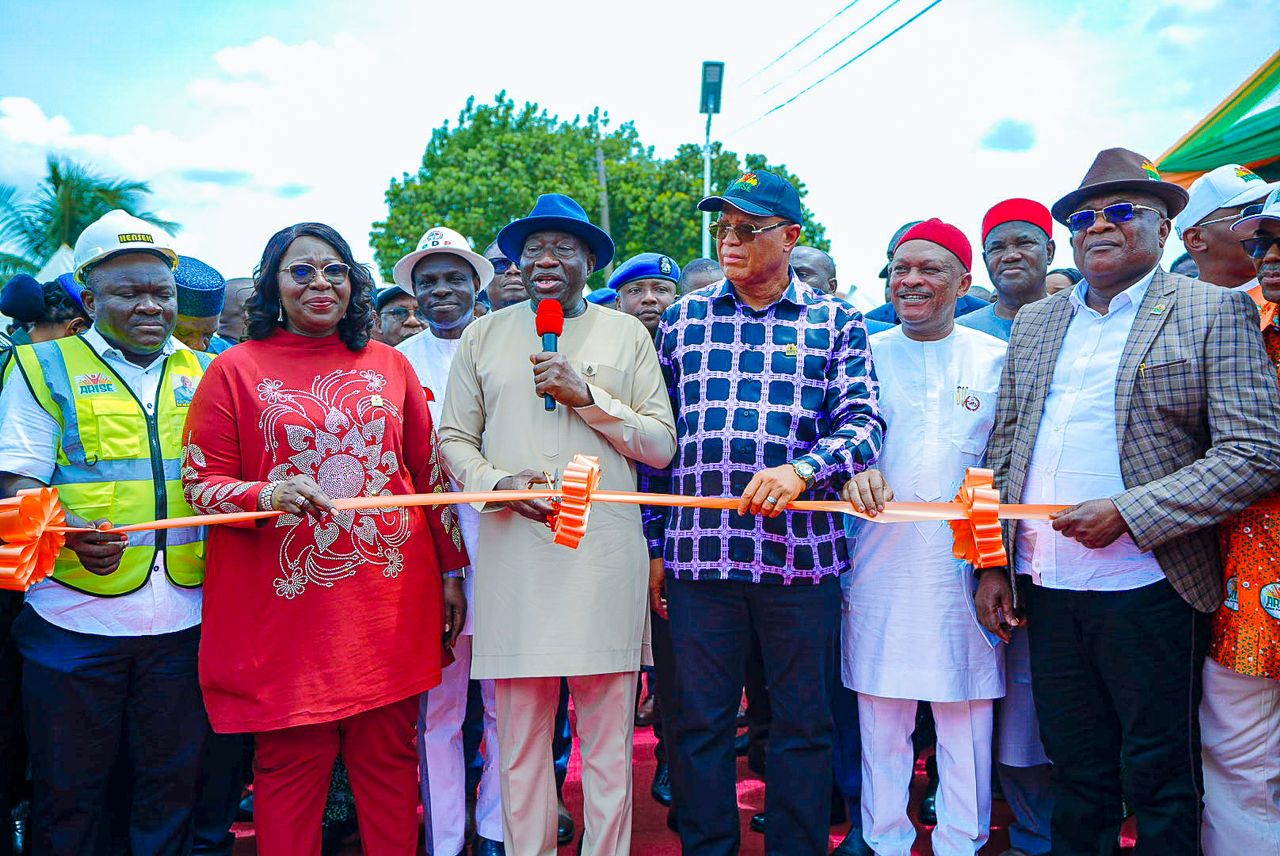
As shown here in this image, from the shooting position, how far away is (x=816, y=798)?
3.65m

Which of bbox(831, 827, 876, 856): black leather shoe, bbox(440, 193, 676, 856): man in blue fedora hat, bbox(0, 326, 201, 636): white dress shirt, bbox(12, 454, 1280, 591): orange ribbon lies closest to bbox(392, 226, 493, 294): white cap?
bbox(440, 193, 676, 856): man in blue fedora hat

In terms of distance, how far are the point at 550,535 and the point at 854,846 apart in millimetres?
1991

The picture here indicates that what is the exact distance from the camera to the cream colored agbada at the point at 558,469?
11.9ft

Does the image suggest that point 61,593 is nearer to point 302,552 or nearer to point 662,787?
point 302,552

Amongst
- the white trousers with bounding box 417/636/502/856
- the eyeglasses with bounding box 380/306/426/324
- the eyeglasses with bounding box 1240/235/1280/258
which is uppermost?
the eyeglasses with bounding box 1240/235/1280/258

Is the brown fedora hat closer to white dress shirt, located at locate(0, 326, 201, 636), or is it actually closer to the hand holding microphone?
the hand holding microphone

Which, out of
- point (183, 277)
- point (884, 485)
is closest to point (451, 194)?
point (183, 277)

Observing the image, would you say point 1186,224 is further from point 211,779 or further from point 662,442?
point 211,779

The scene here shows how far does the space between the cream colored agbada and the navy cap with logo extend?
2.17 feet

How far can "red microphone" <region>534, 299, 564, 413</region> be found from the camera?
3623mm

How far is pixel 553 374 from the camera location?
3467mm

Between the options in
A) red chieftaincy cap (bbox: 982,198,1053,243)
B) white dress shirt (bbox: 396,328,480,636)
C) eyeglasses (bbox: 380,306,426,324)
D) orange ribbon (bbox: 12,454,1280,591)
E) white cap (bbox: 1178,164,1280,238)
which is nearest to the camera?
orange ribbon (bbox: 12,454,1280,591)

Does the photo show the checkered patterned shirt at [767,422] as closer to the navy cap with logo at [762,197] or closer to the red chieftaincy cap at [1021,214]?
the navy cap with logo at [762,197]

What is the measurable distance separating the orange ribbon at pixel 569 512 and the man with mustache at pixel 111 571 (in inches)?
5.4
